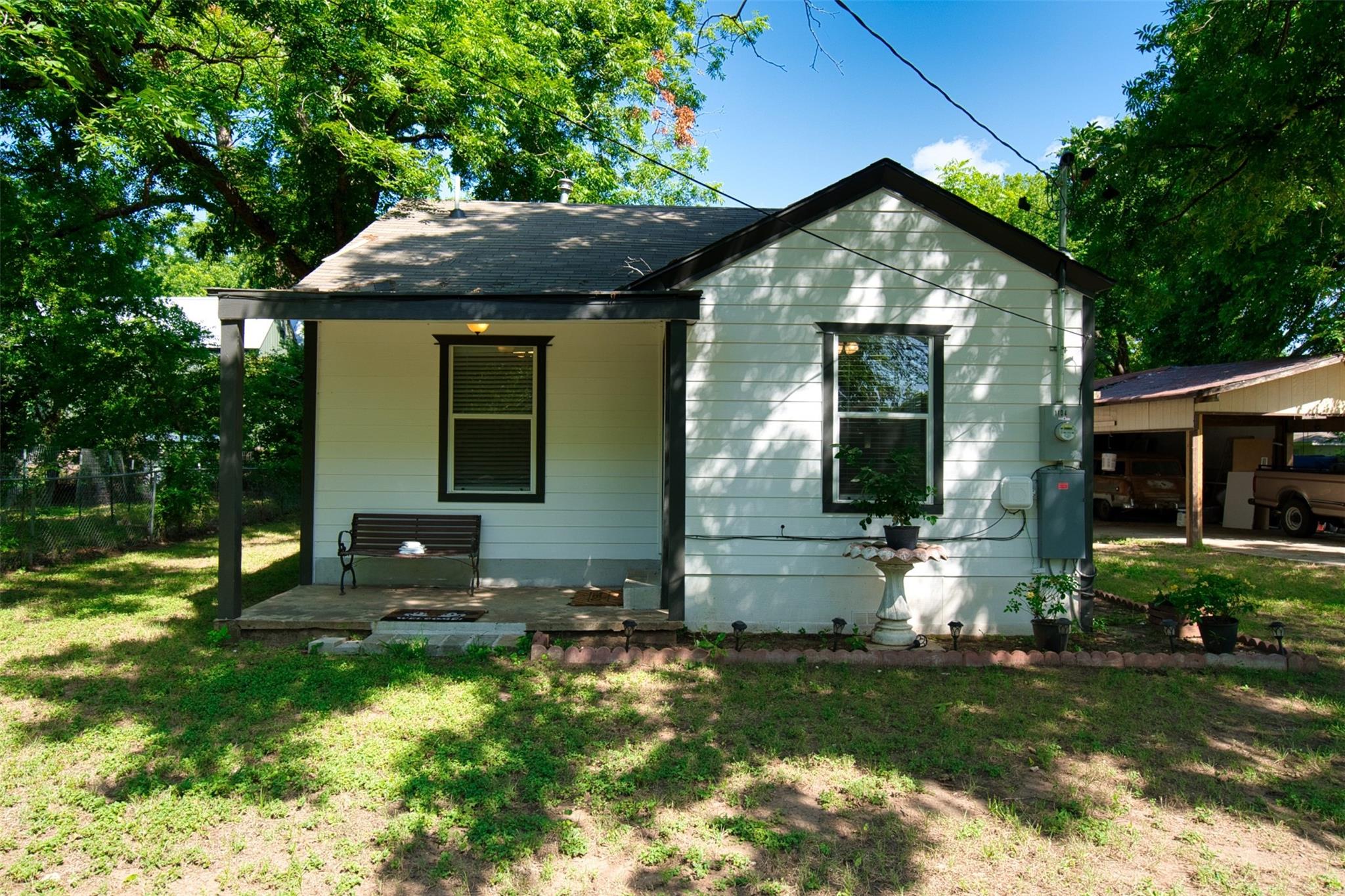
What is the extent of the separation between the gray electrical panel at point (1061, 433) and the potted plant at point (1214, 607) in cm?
144

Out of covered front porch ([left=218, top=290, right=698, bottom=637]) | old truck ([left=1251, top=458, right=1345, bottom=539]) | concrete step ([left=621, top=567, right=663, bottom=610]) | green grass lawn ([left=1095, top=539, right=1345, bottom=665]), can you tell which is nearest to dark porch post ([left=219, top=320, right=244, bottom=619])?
covered front porch ([left=218, top=290, right=698, bottom=637])

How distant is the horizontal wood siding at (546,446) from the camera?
8.13 metres

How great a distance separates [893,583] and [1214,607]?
267 centimetres

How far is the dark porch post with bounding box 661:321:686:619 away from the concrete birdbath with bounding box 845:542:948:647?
142cm

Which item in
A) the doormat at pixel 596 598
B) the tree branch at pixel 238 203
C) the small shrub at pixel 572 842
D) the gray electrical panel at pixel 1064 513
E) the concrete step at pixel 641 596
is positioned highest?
the tree branch at pixel 238 203

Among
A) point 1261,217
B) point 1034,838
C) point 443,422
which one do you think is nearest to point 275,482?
point 443,422

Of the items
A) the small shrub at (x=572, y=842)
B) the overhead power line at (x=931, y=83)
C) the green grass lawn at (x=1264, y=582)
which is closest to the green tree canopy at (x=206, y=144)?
the overhead power line at (x=931, y=83)

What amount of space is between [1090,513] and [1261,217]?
5325mm

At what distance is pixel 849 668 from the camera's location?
589 centimetres

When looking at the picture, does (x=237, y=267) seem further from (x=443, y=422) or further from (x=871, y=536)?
(x=871, y=536)

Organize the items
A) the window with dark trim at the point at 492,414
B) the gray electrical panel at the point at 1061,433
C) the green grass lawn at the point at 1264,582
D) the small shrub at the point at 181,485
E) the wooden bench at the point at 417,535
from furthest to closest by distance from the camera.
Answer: the small shrub at the point at 181,485 < the window with dark trim at the point at 492,414 < the wooden bench at the point at 417,535 < the green grass lawn at the point at 1264,582 < the gray electrical panel at the point at 1061,433

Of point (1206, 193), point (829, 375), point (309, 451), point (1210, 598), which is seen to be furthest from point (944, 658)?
point (1206, 193)

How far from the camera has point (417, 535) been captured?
25.9 ft

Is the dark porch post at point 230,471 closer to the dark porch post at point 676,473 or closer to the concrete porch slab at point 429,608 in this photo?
the concrete porch slab at point 429,608
